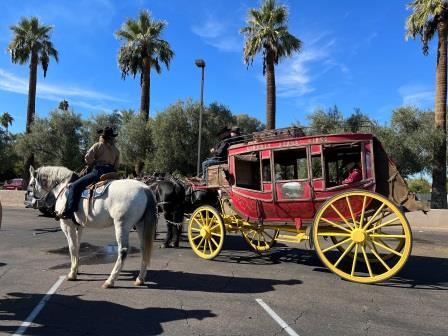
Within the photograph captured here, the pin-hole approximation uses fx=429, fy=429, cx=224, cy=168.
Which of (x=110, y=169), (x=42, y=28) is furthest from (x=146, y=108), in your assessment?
(x=110, y=169)

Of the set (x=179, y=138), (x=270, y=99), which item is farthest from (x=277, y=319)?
(x=179, y=138)

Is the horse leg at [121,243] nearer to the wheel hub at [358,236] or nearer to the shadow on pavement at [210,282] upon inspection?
the shadow on pavement at [210,282]

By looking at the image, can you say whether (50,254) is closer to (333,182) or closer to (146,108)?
(333,182)

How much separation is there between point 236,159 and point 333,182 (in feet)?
6.62

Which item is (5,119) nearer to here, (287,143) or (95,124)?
(95,124)

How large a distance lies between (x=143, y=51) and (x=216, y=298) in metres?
28.1

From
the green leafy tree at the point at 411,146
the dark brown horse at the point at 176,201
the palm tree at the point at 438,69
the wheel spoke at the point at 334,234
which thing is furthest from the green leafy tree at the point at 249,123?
the wheel spoke at the point at 334,234

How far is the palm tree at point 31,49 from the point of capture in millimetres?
35219

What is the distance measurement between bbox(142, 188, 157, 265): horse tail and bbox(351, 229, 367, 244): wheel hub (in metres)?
3.32

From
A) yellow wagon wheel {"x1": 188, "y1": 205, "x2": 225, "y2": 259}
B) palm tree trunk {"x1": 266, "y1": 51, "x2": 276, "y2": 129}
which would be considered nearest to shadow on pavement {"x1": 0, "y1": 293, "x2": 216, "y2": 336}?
yellow wagon wheel {"x1": 188, "y1": 205, "x2": 225, "y2": 259}

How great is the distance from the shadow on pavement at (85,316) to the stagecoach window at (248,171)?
12.6 ft

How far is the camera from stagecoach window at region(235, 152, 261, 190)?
894 centimetres

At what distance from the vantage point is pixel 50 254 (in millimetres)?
9484

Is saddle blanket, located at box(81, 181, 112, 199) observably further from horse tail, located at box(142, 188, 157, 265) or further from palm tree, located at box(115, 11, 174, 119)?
palm tree, located at box(115, 11, 174, 119)
